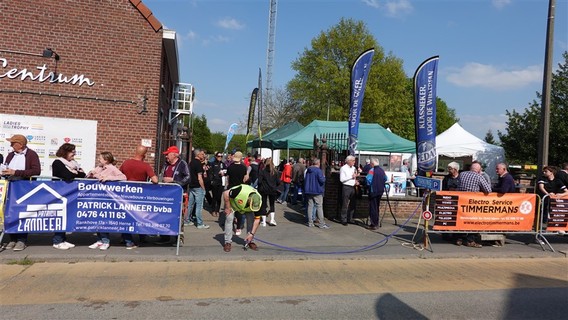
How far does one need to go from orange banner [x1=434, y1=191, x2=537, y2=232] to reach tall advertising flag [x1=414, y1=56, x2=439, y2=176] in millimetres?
3218

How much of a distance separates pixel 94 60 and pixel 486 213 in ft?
33.6

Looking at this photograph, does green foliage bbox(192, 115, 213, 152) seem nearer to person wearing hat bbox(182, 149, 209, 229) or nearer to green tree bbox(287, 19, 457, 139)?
green tree bbox(287, 19, 457, 139)

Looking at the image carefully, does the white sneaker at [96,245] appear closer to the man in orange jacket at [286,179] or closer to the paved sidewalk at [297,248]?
the paved sidewalk at [297,248]

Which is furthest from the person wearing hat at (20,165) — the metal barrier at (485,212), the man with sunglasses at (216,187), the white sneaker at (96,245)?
the metal barrier at (485,212)

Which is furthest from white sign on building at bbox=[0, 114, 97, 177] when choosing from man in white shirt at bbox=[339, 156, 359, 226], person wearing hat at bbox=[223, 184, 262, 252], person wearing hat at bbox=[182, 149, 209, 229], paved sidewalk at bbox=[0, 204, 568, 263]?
man in white shirt at bbox=[339, 156, 359, 226]

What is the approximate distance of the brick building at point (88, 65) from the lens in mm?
11125

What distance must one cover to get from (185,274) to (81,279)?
1.37 meters

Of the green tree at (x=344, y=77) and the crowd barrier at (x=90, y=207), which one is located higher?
the green tree at (x=344, y=77)

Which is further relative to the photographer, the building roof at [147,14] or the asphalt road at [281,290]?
the building roof at [147,14]

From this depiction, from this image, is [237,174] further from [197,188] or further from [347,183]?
[347,183]

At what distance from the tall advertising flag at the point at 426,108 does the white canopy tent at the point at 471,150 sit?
12006 millimetres

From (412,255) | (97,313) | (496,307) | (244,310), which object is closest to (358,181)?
(412,255)

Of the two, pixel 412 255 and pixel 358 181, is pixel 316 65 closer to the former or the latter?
pixel 358 181

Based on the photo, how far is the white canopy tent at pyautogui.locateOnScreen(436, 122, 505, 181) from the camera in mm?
22953
